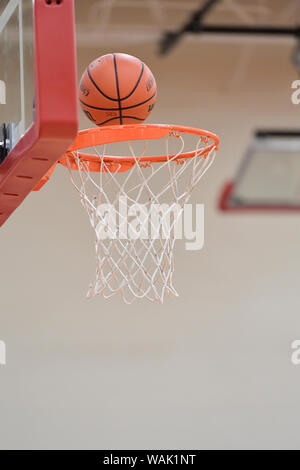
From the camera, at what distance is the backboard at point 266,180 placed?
17.5 feet

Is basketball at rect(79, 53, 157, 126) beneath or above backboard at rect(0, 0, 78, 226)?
above

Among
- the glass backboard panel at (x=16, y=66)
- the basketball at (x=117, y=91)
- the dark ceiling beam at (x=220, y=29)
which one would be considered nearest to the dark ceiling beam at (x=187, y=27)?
the dark ceiling beam at (x=220, y=29)

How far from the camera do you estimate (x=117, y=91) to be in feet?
8.07

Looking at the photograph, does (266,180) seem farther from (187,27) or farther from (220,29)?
(187,27)

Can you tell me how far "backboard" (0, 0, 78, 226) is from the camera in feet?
5.08

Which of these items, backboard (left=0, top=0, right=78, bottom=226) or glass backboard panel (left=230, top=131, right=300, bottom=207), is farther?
glass backboard panel (left=230, top=131, right=300, bottom=207)

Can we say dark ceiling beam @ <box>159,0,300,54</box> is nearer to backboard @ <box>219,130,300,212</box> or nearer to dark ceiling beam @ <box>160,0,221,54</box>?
dark ceiling beam @ <box>160,0,221,54</box>

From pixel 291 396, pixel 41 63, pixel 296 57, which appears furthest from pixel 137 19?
pixel 41 63

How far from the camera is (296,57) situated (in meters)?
5.46

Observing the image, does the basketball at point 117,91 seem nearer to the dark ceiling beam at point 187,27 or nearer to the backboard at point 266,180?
the backboard at point 266,180

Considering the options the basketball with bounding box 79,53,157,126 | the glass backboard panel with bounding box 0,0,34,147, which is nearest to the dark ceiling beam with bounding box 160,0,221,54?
the basketball with bounding box 79,53,157,126

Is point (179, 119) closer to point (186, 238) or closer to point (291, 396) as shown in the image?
point (186, 238)

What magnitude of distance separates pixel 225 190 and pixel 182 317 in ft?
3.99

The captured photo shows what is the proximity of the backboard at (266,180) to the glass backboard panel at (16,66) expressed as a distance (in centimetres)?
323
